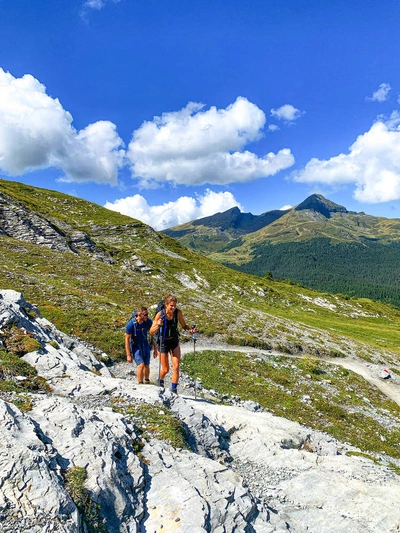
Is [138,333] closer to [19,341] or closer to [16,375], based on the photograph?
[16,375]

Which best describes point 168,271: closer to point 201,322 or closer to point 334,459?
point 201,322

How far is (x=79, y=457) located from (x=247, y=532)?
447 cm

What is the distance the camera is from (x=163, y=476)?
809 centimetres

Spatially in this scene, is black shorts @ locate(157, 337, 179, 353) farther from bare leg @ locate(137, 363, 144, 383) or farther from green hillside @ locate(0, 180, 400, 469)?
green hillside @ locate(0, 180, 400, 469)

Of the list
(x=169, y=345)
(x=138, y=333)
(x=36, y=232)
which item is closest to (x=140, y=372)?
(x=138, y=333)

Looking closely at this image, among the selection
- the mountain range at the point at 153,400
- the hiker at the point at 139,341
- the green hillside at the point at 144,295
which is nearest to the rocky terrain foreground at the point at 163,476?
the mountain range at the point at 153,400

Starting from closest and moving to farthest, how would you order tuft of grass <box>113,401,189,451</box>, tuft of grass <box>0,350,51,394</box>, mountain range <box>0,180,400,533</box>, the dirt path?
mountain range <box>0,180,400,533</box> → tuft of grass <box>113,401,189,451</box> → tuft of grass <box>0,350,51,394</box> → the dirt path

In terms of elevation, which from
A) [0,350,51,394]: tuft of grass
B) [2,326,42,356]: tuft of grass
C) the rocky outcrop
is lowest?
[0,350,51,394]: tuft of grass

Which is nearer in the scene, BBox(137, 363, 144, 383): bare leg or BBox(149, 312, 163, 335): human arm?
BBox(149, 312, 163, 335): human arm

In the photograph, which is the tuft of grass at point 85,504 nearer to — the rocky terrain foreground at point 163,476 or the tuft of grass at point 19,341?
the rocky terrain foreground at point 163,476

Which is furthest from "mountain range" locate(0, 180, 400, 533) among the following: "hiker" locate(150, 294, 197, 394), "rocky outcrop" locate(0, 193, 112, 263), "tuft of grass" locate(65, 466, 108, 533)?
"rocky outcrop" locate(0, 193, 112, 263)

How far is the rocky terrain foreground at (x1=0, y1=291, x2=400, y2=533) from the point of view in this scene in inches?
243

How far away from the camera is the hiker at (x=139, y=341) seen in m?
15.1

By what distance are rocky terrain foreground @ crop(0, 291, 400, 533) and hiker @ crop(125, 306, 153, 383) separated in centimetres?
214
